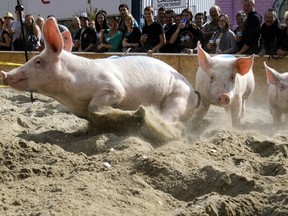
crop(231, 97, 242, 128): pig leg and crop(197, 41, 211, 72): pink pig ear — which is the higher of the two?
crop(197, 41, 211, 72): pink pig ear

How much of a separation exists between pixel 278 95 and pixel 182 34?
3.66 meters

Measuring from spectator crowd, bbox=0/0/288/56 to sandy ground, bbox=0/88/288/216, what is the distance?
4472 millimetres

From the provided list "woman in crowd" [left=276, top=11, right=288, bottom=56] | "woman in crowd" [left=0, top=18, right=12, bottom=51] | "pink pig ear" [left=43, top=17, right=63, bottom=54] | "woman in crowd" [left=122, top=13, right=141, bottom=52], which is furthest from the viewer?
"woman in crowd" [left=0, top=18, right=12, bottom=51]

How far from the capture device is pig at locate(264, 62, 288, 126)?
720 cm

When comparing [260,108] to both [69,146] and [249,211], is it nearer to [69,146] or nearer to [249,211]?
[69,146]

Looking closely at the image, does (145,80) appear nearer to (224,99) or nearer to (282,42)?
(224,99)

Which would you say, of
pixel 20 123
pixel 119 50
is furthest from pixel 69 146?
pixel 119 50

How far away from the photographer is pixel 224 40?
10.1 meters

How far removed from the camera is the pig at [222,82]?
6.21 m

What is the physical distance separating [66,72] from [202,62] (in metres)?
1.79

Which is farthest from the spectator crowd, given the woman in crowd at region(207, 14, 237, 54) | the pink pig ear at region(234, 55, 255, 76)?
the pink pig ear at region(234, 55, 255, 76)

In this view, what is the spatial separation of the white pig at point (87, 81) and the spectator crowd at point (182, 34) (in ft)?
11.2

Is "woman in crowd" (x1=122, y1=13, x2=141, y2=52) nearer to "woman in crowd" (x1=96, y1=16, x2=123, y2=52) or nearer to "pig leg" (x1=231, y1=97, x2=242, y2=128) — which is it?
"woman in crowd" (x1=96, y1=16, x2=123, y2=52)

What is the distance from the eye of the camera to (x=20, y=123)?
19.6 ft
